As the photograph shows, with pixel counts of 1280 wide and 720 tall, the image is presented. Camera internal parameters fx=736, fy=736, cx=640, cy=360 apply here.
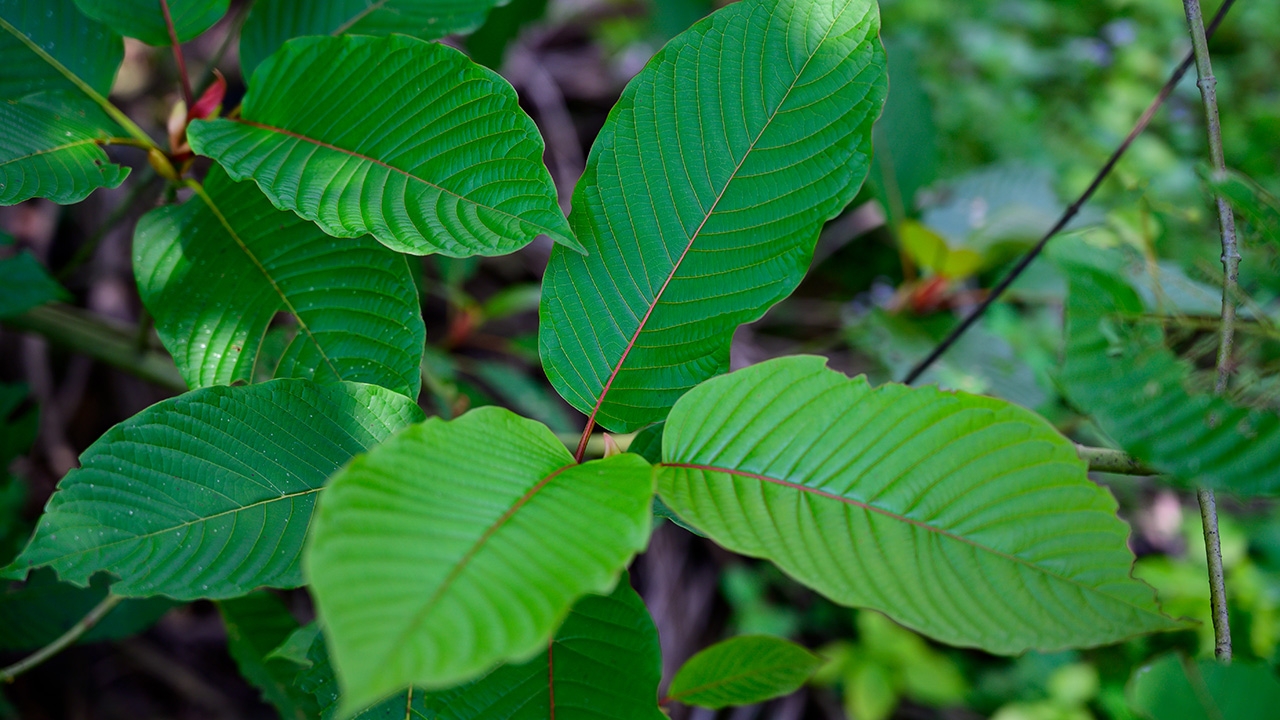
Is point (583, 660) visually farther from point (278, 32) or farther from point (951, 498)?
point (278, 32)

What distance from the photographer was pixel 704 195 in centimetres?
69

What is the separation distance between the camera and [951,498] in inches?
21.4

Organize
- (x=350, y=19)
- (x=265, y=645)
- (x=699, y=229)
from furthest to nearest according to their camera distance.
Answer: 1. (x=265, y=645)
2. (x=350, y=19)
3. (x=699, y=229)

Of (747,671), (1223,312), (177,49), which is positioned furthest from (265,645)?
(1223,312)

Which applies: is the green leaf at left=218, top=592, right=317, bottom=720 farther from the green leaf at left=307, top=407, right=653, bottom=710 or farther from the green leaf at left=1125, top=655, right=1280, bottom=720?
the green leaf at left=1125, top=655, right=1280, bottom=720

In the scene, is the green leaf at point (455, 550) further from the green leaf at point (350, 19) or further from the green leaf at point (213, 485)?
the green leaf at point (350, 19)

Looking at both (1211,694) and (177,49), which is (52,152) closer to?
(177,49)

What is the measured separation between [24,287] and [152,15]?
40 centimetres

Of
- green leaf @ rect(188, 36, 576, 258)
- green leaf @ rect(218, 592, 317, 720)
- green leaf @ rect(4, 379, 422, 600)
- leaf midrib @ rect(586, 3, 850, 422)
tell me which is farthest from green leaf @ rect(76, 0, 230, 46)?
green leaf @ rect(218, 592, 317, 720)

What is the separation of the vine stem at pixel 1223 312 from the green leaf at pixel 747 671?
38cm

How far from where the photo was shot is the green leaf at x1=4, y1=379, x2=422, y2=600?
23.5 inches

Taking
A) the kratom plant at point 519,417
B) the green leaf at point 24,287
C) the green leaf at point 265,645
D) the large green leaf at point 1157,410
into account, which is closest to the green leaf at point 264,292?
the kratom plant at point 519,417

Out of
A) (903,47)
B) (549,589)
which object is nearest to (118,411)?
(549,589)

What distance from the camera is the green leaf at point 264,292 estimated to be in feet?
2.43
